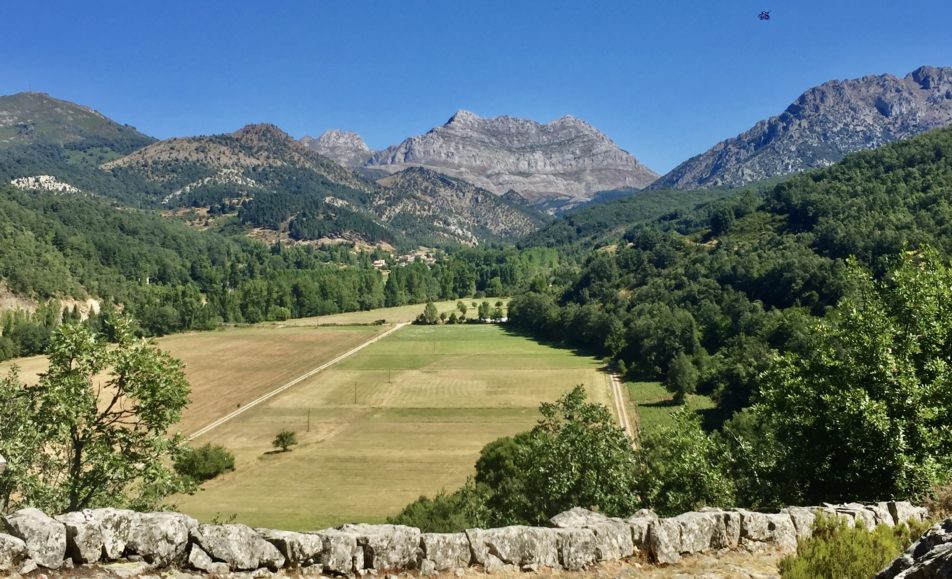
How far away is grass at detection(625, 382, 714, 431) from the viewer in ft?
308

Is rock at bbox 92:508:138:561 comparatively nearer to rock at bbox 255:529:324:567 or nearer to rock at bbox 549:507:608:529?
→ rock at bbox 255:529:324:567

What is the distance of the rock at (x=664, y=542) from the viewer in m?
17.0

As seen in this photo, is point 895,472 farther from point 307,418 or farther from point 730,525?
point 307,418

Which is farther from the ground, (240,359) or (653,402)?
(240,359)

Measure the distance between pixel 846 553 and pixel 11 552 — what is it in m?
18.0

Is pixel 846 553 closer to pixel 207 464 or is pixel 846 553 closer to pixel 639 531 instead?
pixel 639 531

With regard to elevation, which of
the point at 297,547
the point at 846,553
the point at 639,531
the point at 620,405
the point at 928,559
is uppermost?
the point at 928,559

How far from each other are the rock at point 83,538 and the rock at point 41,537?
0.16m

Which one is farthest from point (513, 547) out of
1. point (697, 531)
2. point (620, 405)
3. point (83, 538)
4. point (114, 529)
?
point (620, 405)

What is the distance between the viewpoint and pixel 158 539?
45.9 ft

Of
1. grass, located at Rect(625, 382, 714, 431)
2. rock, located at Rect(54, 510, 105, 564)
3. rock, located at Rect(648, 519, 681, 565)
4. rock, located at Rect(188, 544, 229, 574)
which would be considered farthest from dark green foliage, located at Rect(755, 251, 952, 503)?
grass, located at Rect(625, 382, 714, 431)

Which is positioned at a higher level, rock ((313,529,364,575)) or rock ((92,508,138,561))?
rock ((92,508,138,561))

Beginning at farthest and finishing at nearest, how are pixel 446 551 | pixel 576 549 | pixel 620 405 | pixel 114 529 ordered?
pixel 620 405 < pixel 576 549 < pixel 446 551 < pixel 114 529

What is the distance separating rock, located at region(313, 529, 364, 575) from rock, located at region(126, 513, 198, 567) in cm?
302
